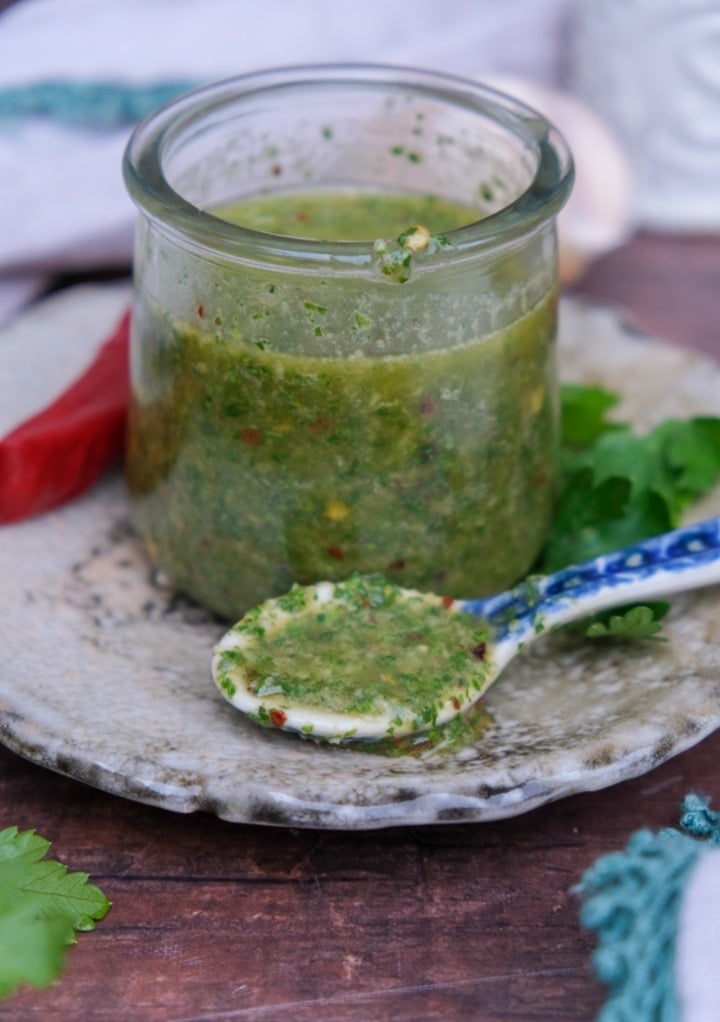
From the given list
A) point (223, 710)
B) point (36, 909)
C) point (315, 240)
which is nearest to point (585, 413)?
point (315, 240)

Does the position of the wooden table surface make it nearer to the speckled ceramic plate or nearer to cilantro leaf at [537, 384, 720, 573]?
the speckled ceramic plate

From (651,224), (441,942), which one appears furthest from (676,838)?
(651,224)

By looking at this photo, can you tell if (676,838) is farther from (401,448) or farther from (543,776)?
(401,448)

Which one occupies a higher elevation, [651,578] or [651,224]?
[651,578]

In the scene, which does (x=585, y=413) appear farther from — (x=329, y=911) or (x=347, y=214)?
(x=329, y=911)

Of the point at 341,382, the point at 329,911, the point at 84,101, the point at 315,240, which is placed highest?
the point at 315,240

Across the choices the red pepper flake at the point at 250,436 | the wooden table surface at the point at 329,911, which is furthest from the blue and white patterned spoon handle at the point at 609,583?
the red pepper flake at the point at 250,436

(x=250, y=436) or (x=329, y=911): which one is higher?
(x=250, y=436)

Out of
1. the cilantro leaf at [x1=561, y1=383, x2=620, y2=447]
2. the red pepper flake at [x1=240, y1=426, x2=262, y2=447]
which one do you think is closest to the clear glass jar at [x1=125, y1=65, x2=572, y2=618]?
the red pepper flake at [x1=240, y1=426, x2=262, y2=447]
